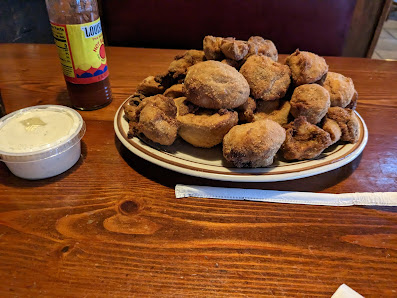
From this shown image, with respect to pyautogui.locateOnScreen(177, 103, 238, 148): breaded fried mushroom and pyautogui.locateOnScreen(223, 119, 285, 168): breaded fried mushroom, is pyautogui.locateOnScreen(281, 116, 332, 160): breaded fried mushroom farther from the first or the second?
pyautogui.locateOnScreen(177, 103, 238, 148): breaded fried mushroom

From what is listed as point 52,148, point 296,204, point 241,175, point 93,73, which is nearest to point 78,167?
point 52,148

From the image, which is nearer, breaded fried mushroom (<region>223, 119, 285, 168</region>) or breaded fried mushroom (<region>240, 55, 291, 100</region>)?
breaded fried mushroom (<region>223, 119, 285, 168</region>)

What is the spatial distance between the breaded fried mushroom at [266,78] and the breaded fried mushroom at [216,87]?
0.04 metres

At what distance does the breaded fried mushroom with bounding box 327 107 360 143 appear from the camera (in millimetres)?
883

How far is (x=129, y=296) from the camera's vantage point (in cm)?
60

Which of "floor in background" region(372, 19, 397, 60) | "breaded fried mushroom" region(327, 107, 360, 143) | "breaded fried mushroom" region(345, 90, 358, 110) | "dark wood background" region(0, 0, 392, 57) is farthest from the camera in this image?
"floor in background" region(372, 19, 397, 60)

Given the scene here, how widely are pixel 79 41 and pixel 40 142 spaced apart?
1.24ft

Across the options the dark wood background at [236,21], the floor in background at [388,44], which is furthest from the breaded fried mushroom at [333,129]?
the floor in background at [388,44]

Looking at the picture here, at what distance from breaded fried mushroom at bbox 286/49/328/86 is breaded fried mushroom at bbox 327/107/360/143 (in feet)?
0.34

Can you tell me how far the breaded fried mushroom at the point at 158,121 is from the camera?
0.85 m

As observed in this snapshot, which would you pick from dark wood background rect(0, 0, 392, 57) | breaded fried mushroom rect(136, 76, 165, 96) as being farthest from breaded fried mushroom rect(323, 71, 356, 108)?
dark wood background rect(0, 0, 392, 57)

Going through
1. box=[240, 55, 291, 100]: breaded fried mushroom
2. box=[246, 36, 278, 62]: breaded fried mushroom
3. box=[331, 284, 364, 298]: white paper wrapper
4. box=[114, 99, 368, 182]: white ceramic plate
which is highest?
box=[246, 36, 278, 62]: breaded fried mushroom

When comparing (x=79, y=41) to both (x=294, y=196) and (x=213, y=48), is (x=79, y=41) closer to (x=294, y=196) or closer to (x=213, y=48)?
(x=213, y=48)

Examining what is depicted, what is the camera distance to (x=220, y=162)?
857 mm
